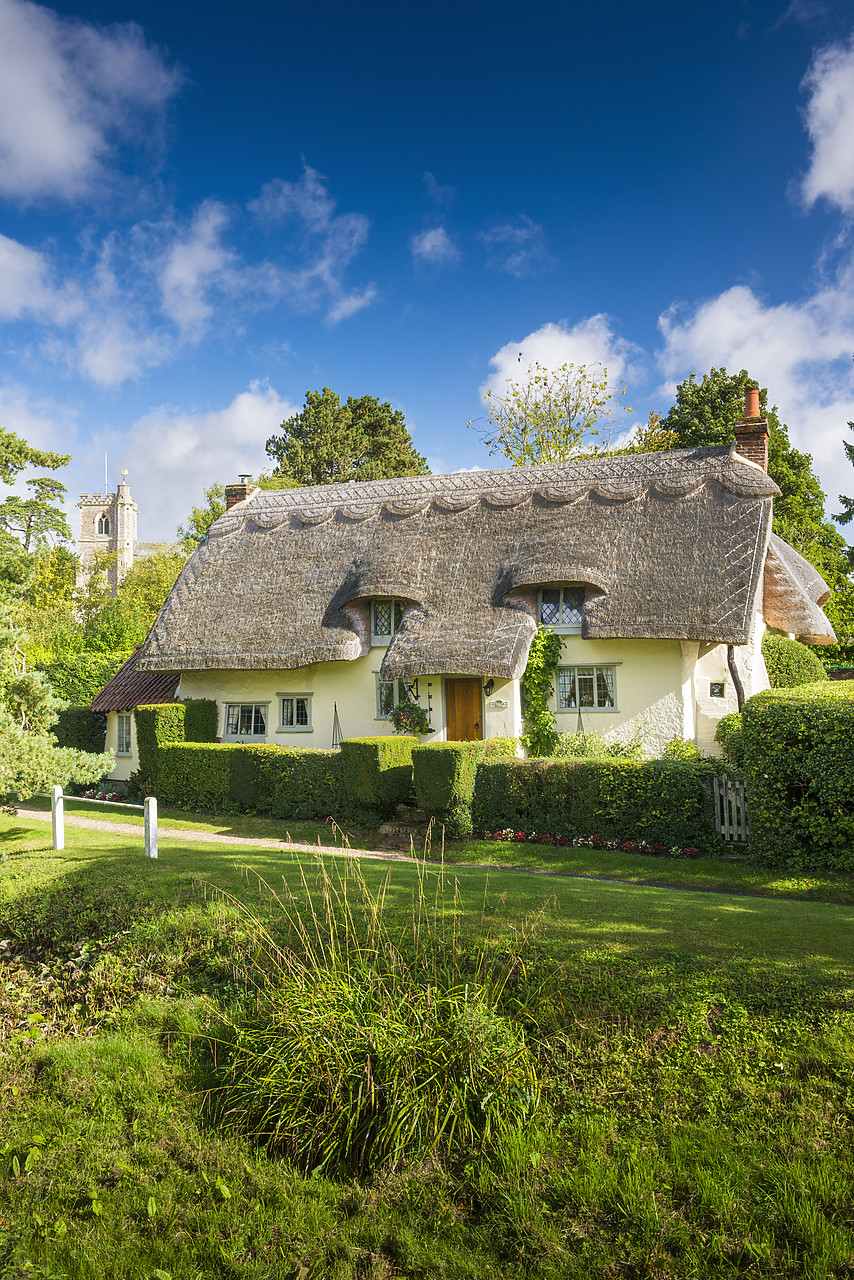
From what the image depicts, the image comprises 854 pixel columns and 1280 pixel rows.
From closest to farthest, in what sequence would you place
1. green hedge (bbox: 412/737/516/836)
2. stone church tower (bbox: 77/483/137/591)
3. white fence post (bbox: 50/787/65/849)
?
white fence post (bbox: 50/787/65/849), green hedge (bbox: 412/737/516/836), stone church tower (bbox: 77/483/137/591)

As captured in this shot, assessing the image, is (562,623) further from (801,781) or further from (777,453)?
(777,453)

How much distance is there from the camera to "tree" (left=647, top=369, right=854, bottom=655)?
34.1 meters

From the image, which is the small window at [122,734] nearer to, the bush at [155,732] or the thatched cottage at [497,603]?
the thatched cottage at [497,603]

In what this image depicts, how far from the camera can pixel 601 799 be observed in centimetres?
1322

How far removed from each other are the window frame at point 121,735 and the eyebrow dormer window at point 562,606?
1189 cm

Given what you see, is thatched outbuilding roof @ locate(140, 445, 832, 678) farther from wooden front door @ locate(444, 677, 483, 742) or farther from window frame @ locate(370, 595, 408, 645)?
wooden front door @ locate(444, 677, 483, 742)

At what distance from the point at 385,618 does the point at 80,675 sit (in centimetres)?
1358

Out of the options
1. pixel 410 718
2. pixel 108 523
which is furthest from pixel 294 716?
pixel 108 523

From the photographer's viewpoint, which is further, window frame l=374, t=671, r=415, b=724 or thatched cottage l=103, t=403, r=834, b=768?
window frame l=374, t=671, r=415, b=724

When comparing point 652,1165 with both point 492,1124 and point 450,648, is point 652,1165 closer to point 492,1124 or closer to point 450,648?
point 492,1124

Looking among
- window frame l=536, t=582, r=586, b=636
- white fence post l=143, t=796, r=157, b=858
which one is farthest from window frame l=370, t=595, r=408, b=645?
white fence post l=143, t=796, r=157, b=858

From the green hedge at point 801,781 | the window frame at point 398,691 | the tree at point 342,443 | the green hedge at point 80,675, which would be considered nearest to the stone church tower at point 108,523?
the tree at point 342,443

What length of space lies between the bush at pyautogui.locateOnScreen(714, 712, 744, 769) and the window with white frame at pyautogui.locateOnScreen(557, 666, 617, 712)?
2480mm

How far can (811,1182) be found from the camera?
415cm
